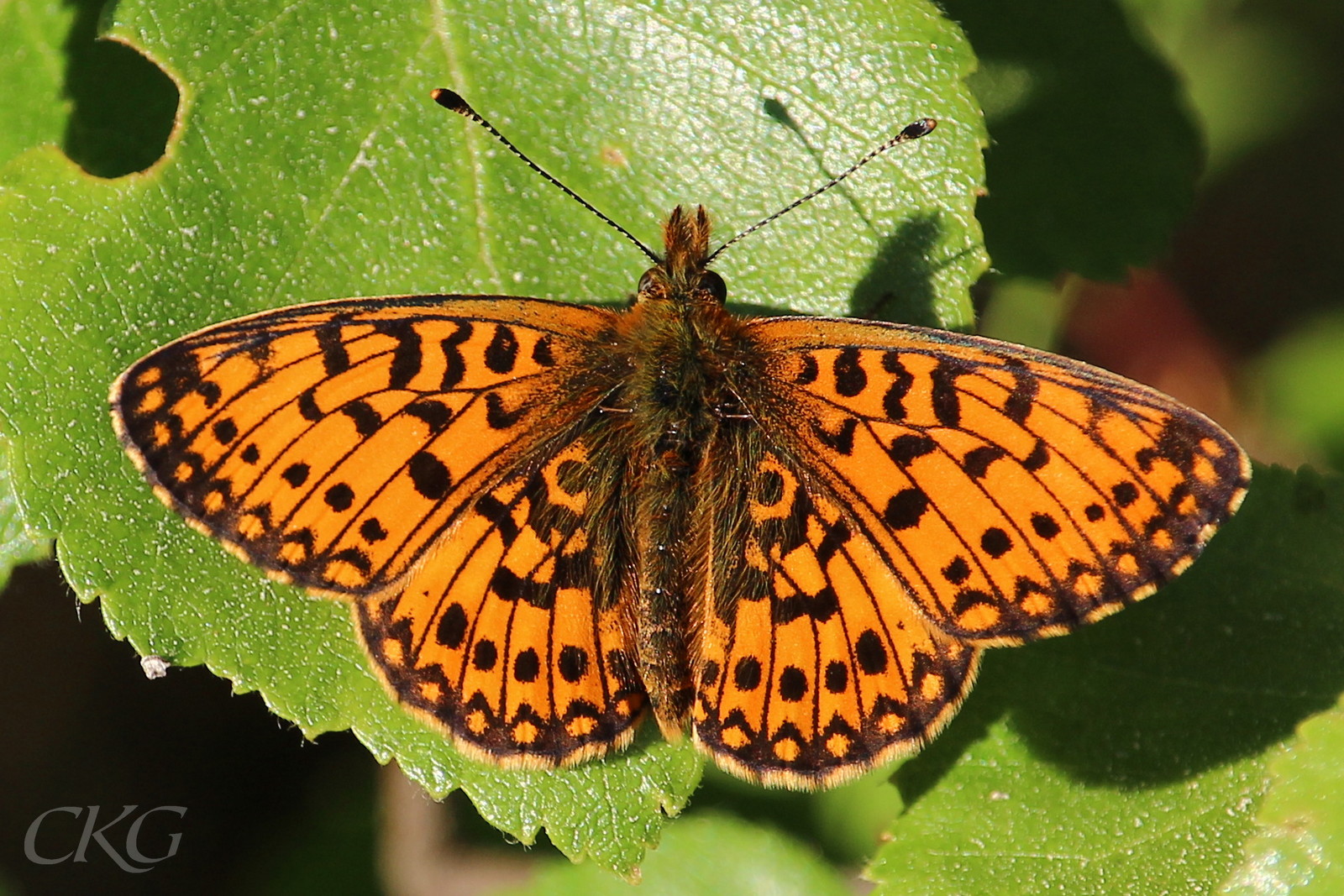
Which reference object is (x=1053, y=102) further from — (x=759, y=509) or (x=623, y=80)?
(x=759, y=509)

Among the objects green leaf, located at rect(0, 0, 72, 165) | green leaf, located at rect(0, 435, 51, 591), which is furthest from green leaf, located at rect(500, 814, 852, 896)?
green leaf, located at rect(0, 0, 72, 165)

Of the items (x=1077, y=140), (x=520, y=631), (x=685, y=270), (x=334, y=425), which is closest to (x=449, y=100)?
(x=685, y=270)

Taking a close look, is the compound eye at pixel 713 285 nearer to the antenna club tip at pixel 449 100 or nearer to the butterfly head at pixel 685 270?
the butterfly head at pixel 685 270

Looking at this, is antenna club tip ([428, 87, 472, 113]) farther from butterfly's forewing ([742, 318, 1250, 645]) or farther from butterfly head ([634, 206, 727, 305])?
butterfly's forewing ([742, 318, 1250, 645])

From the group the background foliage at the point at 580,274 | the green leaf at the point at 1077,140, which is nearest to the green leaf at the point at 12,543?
the background foliage at the point at 580,274

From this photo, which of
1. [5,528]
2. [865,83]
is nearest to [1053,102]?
[865,83]

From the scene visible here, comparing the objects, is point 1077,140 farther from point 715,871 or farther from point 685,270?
point 715,871
